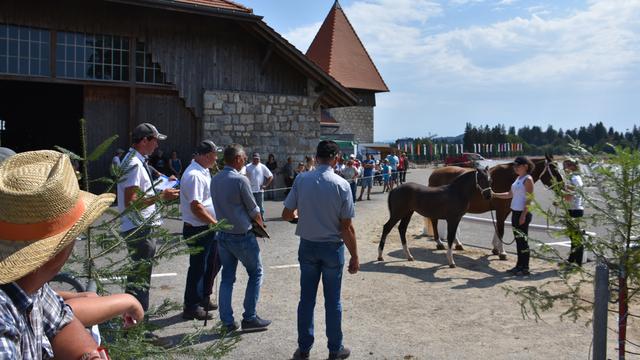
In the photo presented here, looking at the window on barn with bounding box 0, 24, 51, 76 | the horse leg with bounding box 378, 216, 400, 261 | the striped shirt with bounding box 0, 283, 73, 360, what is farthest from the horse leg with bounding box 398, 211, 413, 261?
the window on barn with bounding box 0, 24, 51, 76

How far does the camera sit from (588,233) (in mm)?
3574

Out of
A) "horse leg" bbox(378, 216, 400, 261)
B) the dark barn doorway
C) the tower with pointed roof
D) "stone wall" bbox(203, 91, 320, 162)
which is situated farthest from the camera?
the tower with pointed roof

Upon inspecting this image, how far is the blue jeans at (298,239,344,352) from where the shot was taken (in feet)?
16.1

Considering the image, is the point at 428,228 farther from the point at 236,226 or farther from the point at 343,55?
the point at 343,55

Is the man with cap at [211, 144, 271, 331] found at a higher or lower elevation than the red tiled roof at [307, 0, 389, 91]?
lower

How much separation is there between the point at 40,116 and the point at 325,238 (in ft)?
71.4

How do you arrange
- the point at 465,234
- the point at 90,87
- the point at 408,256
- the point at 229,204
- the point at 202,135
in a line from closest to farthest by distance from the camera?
the point at 229,204 < the point at 408,256 < the point at 465,234 < the point at 90,87 < the point at 202,135

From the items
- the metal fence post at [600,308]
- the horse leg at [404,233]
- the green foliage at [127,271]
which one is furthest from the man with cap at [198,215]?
the horse leg at [404,233]

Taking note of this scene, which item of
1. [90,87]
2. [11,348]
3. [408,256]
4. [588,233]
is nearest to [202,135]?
[90,87]

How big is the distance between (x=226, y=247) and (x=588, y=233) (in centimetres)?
336

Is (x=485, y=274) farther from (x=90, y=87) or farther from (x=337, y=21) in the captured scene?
(x=337, y=21)

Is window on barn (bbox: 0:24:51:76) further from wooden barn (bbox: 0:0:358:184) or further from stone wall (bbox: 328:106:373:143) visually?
stone wall (bbox: 328:106:373:143)

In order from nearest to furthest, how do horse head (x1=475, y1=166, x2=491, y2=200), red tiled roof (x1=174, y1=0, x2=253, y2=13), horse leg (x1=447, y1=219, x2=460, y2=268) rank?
horse leg (x1=447, y1=219, x2=460, y2=268) < horse head (x1=475, y1=166, x2=491, y2=200) < red tiled roof (x1=174, y1=0, x2=253, y2=13)

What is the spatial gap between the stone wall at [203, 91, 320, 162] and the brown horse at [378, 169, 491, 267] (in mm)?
9446
